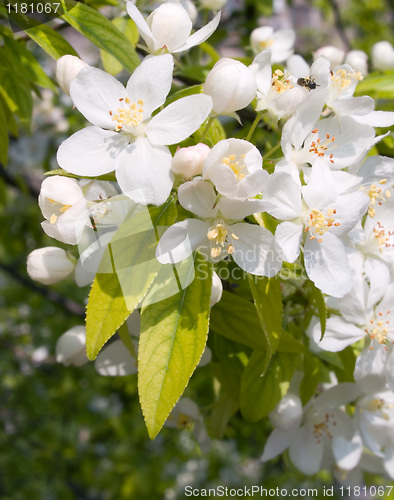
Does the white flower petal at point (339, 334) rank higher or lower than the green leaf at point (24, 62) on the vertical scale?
lower

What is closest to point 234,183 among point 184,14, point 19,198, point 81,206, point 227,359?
point 81,206

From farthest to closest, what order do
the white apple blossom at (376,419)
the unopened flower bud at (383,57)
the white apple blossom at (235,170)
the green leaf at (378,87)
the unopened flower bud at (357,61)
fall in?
the unopened flower bud at (383,57), the unopened flower bud at (357,61), the green leaf at (378,87), the white apple blossom at (376,419), the white apple blossom at (235,170)

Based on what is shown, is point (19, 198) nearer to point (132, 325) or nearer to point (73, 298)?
point (73, 298)

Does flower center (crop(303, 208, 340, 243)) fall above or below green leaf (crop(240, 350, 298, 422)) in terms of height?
above

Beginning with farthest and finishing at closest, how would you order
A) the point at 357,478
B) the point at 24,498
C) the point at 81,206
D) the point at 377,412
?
the point at 24,498
the point at 357,478
the point at 377,412
the point at 81,206

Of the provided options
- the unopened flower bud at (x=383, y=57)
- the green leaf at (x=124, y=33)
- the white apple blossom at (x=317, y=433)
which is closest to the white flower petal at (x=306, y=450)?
the white apple blossom at (x=317, y=433)

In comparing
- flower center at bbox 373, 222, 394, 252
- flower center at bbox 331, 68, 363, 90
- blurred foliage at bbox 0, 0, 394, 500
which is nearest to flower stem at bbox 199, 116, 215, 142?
flower center at bbox 331, 68, 363, 90

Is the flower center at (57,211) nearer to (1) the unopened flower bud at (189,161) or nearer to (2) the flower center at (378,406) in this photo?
(1) the unopened flower bud at (189,161)

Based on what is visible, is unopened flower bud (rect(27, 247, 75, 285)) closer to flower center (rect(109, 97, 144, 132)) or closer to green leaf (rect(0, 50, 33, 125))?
flower center (rect(109, 97, 144, 132))
